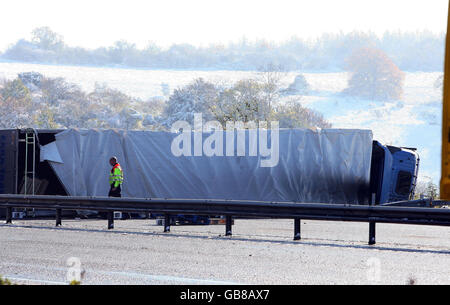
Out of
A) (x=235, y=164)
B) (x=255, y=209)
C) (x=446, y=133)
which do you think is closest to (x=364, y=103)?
(x=235, y=164)

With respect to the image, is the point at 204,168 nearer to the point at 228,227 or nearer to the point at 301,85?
the point at 228,227

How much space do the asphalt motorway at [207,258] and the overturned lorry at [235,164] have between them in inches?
299

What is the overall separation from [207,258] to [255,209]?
4241mm

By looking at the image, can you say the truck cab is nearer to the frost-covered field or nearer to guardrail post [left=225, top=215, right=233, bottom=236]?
guardrail post [left=225, top=215, right=233, bottom=236]

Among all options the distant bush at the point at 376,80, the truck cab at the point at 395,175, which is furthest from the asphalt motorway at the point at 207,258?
the distant bush at the point at 376,80

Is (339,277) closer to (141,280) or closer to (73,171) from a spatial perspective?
(141,280)

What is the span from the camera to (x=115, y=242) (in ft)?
46.9

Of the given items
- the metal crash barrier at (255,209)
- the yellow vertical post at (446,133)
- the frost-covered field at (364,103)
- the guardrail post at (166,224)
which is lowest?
the guardrail post at (166,224)

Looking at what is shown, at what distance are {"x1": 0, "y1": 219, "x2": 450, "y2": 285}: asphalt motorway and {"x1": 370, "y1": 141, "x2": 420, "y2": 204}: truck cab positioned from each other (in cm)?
735

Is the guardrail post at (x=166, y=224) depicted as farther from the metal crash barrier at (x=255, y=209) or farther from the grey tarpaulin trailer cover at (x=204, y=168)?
the grey tarpaulin trailer cover at (x=204, y=168)

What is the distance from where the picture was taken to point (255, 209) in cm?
1603

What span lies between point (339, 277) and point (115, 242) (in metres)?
5.47

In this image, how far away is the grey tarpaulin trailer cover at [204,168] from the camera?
25.5 m
